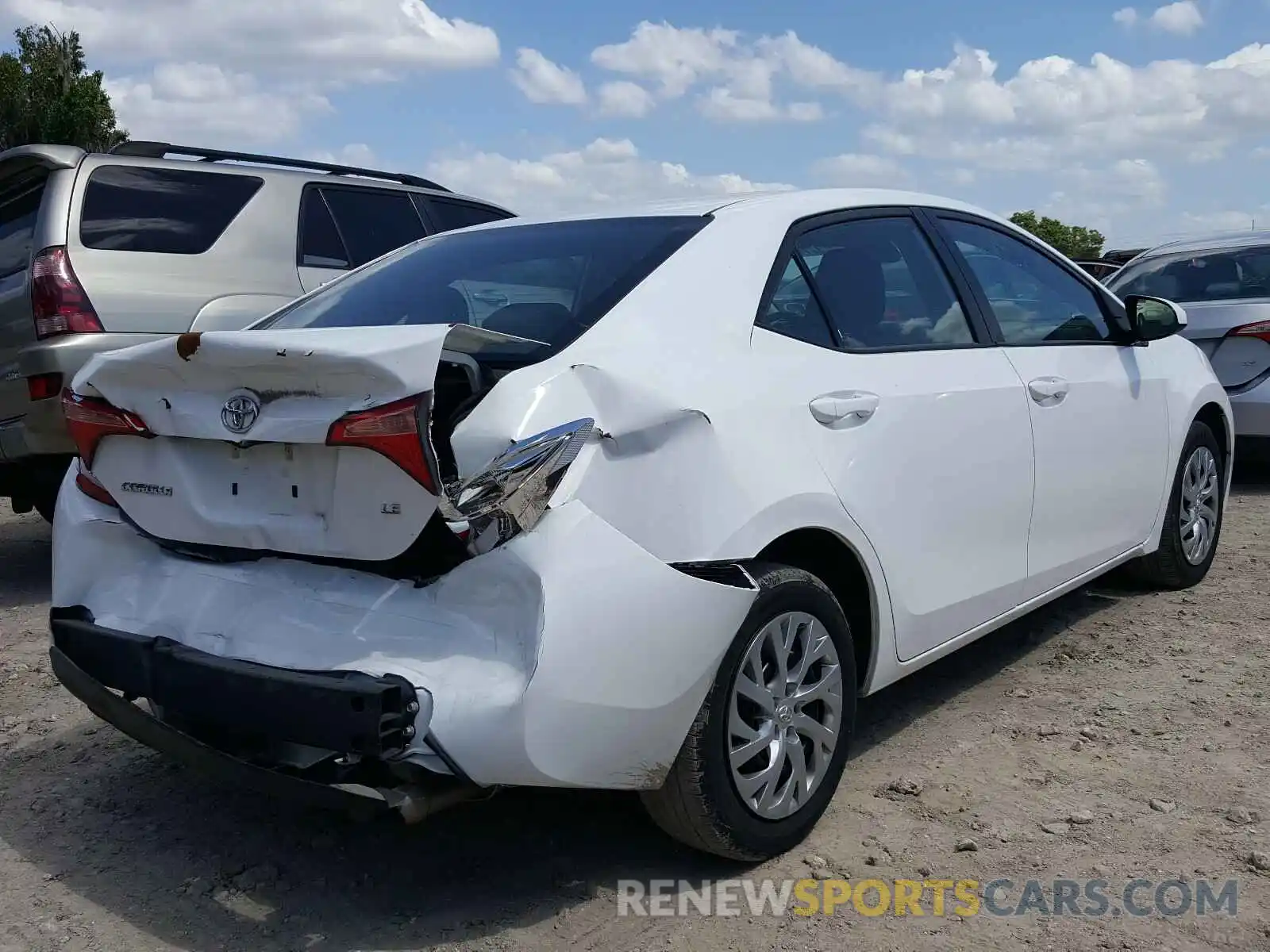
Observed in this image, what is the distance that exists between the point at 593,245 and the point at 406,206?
4163mm

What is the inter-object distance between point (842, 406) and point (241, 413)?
1458mm

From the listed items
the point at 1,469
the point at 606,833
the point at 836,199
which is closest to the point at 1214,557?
the point at 836,199

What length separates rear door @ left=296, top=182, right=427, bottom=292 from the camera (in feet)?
21.0

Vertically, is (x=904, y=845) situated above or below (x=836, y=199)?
below

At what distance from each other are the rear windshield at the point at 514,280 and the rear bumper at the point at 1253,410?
539cm

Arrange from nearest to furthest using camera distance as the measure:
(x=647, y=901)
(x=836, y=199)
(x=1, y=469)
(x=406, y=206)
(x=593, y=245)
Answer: (x=647, y=901)
(x=593, y=245)
(x=836, y=199)
(x=1, y=469)
(x=406, y=206)

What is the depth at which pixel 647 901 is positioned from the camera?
280 centimetres

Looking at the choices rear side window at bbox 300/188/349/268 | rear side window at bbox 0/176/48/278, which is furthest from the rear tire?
rear side window at bbox 0/176/48/278

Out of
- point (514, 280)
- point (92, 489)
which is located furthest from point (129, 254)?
point (514, 280)

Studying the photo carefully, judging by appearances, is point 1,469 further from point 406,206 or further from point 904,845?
point 904,845

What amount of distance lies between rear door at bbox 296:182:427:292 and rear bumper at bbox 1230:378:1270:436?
4963 millimetres

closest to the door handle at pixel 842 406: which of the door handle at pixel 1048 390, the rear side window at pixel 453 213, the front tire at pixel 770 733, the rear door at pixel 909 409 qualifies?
the rear door at pixel 909 409

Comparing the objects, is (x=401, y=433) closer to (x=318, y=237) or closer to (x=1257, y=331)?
(x=318, y=237)

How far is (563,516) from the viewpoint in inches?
95.7
